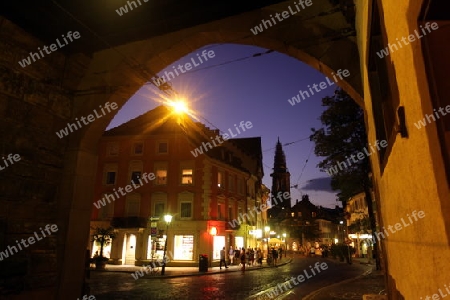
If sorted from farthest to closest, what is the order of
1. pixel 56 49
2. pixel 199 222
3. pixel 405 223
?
pixel 199 222
pixel 56 49
pixel 405 223

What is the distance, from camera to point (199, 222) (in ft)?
88.4

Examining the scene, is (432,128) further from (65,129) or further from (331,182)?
(331,182)

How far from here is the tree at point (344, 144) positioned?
18719mm

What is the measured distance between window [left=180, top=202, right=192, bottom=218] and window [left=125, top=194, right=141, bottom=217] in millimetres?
3906

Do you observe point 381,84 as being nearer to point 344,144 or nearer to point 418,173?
point 418,173

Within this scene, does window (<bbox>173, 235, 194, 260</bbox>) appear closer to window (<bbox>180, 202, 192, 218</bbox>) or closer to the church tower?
window (<bbox>180, 202, 192, 218</bbox>)

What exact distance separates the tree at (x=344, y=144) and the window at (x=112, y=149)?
18.5 m

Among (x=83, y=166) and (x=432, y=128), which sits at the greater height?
(x=83, y=166)

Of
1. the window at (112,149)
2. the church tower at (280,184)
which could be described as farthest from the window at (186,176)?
the church tower at (280,184)

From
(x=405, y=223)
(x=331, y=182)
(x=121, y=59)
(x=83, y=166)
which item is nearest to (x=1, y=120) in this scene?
(x=83, y=166)

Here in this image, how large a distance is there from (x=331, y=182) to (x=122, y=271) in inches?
608

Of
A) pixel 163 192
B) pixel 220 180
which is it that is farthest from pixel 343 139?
pixel 163 192

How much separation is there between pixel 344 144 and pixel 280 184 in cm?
7385

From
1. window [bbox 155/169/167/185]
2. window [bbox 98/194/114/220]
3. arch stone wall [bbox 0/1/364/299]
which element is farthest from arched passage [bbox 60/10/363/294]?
window [bbox 98/194/114/220]
